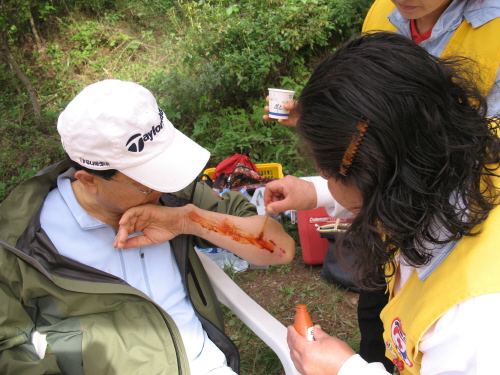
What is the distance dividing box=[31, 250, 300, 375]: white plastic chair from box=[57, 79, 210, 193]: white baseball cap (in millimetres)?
730

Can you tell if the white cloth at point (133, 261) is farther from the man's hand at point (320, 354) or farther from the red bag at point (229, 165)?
the red bag at point (229, 165)

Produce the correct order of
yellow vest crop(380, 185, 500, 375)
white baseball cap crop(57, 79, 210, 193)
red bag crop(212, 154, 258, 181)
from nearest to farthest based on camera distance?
yellow vest crop(380, 185, 500, 375), white baseball cap crop(57, 79, 210, 193), red bag crop(212, 154, 258, 181)

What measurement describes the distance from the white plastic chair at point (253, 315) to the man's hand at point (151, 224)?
422 millimetres

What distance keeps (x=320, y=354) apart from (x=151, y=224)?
Answer: 36.2 inches

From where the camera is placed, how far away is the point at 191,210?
201 centimetres

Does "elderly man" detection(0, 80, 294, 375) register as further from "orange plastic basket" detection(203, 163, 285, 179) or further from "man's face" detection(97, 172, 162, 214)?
"orange plastic basket" detection(203, 163, 285, 179)

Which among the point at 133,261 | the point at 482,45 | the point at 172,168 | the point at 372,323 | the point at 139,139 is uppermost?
the point at 482,45

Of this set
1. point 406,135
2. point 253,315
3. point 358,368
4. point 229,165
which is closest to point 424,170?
point 406,135

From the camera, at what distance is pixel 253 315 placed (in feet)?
6.64

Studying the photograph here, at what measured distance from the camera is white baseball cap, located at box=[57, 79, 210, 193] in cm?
151

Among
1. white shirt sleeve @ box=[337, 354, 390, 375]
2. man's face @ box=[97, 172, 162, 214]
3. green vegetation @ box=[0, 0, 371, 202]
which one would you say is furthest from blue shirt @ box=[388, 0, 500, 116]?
green vegetation @ box=[0, 0, 371, 202]

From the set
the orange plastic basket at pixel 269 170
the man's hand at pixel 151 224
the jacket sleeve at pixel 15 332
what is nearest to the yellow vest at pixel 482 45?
the man's hand at pixel 151 224

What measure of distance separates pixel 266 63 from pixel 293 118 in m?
2.97

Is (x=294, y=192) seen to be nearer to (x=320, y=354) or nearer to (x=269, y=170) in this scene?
(x=320, y=354)
